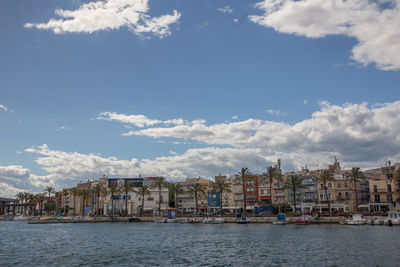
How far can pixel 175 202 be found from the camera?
151500mm

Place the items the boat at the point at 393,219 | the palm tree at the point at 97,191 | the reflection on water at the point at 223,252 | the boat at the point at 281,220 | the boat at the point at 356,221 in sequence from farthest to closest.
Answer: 1. the palm tree at the point at 97,191
2. the boat at the point at 281,220
3. the boat at the point at 356,221
4. the boat at the point at 393,219
5. the reflection on water at the point at 223,252

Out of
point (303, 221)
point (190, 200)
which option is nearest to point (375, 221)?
point (303, 221)

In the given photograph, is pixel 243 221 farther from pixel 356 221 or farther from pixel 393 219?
pixel 393 219

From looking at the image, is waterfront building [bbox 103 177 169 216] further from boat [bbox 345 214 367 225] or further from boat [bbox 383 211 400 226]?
boat [bbox 383 211 400 226]

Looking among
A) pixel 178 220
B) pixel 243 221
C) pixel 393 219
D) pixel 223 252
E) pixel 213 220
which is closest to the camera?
pixel 223 252

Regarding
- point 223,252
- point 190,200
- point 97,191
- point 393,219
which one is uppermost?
point 97,191

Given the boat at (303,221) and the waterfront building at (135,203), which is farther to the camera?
the waterfront building at (135,203)

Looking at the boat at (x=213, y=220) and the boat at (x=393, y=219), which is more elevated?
the boat at (x=393, y=219)

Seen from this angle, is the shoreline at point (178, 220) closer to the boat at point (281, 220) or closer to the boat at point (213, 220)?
the boat at point (281, 220)

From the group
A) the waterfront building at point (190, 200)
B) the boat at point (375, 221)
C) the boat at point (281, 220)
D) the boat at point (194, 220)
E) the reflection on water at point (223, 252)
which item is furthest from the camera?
the waterfront building at point (190, 200)

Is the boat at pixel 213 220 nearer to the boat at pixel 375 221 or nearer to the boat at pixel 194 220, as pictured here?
the boat at pixel 194 220

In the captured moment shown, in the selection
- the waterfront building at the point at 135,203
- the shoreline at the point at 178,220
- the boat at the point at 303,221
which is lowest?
the shoreline at the point at 178,220

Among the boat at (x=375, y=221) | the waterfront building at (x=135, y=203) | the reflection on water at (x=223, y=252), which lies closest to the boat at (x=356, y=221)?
the boat at (x=375, y=221)

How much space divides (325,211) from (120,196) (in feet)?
268
